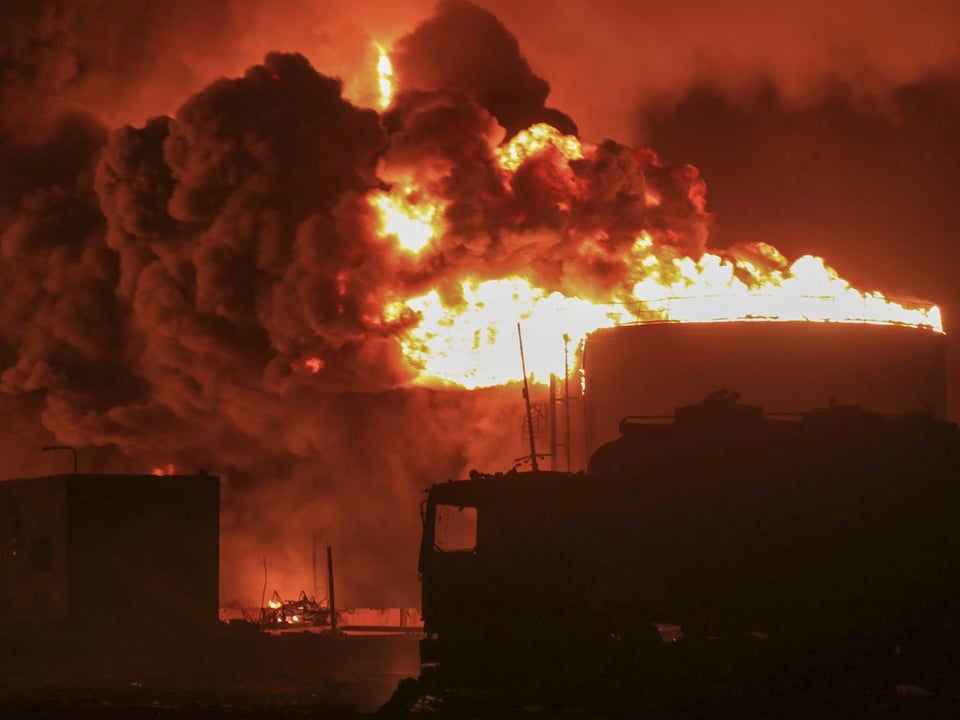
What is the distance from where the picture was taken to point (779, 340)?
51438 mm

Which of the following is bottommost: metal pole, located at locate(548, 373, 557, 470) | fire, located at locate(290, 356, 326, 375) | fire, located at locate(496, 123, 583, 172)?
metal pole, located at locate(548, 373, 557, 470)

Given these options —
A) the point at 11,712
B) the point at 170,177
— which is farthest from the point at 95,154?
the point at 11,712

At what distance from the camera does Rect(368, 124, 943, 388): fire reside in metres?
51.3

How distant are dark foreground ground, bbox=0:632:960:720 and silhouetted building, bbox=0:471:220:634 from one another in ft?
8.66

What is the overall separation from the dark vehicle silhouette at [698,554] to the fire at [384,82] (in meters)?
22.7

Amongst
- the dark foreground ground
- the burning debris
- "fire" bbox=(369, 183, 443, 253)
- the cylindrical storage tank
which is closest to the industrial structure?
the dark foreground ground

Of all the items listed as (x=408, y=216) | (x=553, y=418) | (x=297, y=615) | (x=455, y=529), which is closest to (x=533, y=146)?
(x=408, y=216)

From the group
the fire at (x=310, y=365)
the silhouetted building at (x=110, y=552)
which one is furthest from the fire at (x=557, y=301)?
the silhouetted building at (x=110, y=552)

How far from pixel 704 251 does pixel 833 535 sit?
23367 millimetres

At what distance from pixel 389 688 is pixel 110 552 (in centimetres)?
1513

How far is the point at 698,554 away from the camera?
3269cm

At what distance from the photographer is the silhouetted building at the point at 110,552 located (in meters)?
49.5

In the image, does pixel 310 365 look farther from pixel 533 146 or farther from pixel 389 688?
pixel 389 688

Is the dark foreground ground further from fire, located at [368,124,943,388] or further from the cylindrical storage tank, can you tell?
the cylindrical storage tank
